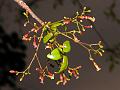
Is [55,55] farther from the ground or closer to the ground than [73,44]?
closer to the ground

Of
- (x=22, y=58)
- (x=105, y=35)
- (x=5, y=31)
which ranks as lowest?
(x=105, y=35)

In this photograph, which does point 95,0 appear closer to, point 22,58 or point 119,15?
point 119,15

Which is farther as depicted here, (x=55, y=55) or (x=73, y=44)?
(x=73, y=44)

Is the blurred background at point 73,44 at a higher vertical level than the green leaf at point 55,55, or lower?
higher

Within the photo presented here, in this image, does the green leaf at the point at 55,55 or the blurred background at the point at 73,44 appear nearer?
the green leaf at the point at 55,55

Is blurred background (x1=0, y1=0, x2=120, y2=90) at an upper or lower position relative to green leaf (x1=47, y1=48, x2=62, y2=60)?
upper

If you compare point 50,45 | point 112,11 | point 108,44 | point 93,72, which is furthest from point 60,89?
point 50,45

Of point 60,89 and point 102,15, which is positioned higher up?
point 102,15

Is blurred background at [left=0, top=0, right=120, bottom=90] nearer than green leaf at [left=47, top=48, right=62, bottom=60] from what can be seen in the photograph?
No
